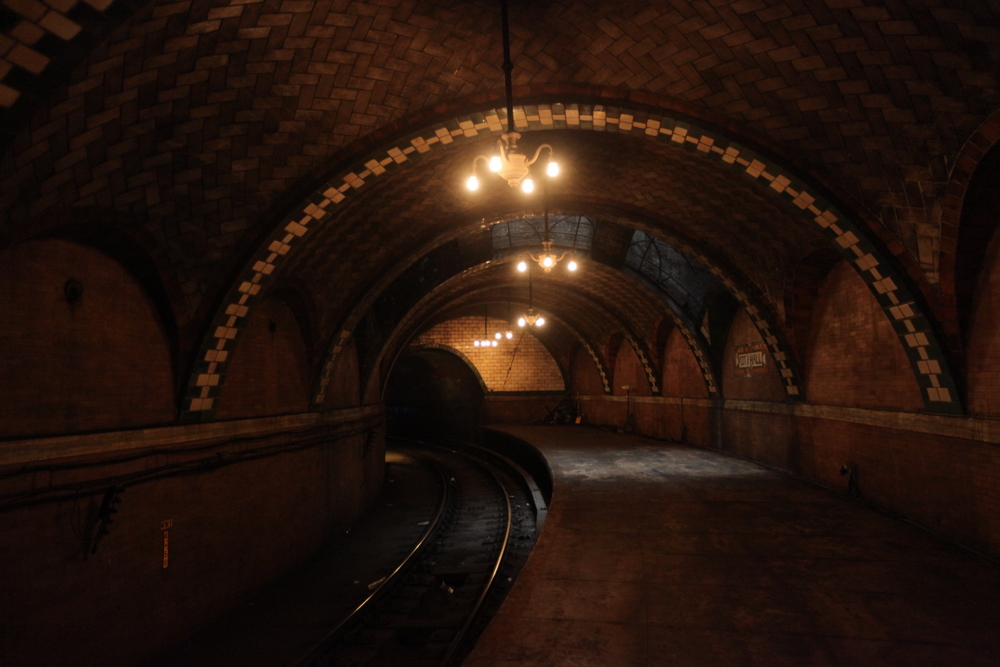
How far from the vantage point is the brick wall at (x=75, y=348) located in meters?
5.31

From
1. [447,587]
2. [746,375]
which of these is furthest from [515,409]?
[447,587]

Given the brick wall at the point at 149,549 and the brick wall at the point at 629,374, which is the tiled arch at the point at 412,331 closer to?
the brick wall at the point at 629,374

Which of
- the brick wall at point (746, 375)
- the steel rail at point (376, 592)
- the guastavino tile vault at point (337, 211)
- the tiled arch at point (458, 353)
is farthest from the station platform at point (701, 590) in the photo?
the tiled arch at point (458, 353)

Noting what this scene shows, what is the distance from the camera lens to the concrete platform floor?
4066 millimetres

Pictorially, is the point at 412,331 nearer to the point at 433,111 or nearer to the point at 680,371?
the point at 680,371

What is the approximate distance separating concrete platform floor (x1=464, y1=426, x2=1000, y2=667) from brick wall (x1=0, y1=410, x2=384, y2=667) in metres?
4.26

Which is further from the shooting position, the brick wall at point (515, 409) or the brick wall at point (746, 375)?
the brick wall at point (515, 409)

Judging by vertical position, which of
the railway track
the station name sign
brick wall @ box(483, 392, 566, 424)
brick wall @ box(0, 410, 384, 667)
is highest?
the station name sign

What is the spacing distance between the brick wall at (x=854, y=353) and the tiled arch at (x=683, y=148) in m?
0.82

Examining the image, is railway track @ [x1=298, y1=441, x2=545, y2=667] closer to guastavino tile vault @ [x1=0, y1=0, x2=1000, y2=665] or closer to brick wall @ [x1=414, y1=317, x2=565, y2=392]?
guastavino tile vault @ [x1=0, y1=0, x2=1000, y2=665]

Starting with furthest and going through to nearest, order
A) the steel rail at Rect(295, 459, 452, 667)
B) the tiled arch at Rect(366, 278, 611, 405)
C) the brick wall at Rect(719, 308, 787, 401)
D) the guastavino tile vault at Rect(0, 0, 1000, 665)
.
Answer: the tiled arch at Rect(366, 278, 611, 405) → the brick wall at Rect(719, 308, 787, 401) → the steel rail at Rect(295, 459, 452, 667) → the guastavino tile vault at Rect(0, 0, 1000, 665)

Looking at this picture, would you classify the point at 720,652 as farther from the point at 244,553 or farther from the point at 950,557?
the point at 244,553

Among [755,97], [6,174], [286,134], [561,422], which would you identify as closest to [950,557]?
[755,97]

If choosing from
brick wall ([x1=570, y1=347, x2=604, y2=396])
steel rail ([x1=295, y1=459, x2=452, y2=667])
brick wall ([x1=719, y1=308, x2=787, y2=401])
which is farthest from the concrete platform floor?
brick wall ([x1=570, y1=347, x2=604, y2=396])
